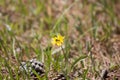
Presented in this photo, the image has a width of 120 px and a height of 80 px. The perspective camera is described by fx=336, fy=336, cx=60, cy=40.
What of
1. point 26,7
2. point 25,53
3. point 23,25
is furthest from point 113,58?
point 26,7

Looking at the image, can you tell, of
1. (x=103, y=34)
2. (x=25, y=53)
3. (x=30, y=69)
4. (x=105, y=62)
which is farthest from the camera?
(x=103, y=34)

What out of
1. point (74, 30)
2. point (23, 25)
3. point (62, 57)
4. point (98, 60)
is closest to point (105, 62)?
point (98, 60)

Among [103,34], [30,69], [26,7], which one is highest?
[26,7]

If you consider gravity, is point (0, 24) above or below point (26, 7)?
below

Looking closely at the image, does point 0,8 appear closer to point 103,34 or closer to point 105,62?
point 103,34

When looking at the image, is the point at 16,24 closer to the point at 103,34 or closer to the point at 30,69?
the point at 103,34

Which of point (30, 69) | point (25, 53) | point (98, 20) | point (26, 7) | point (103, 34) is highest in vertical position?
point (26, 7)

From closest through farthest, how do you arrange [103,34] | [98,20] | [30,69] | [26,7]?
[30,69] < [103,34] < [98,20] < [26,7]

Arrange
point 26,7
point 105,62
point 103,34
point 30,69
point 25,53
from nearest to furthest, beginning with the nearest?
point 30,69 < point 105,62 < point 25,53 < point 103,34 < point 26,7

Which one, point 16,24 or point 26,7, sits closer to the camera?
point 16,24
